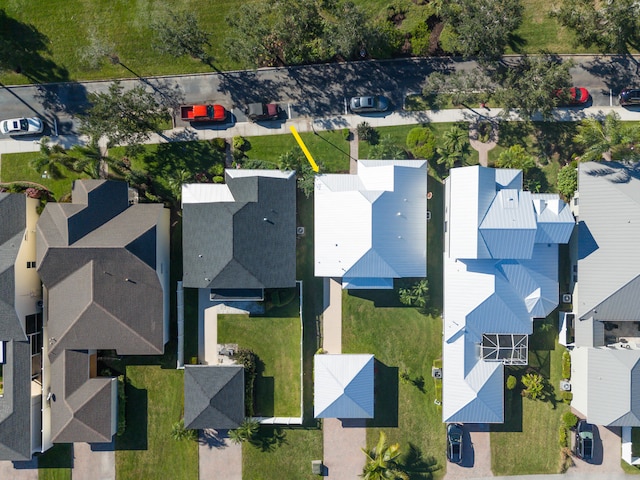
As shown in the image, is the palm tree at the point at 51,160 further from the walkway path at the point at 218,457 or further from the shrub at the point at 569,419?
the shrub at the point at 569,419

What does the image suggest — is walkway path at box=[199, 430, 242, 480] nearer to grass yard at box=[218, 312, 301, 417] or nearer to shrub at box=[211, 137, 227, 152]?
grass yard at box=[218, 312, 301, 417]

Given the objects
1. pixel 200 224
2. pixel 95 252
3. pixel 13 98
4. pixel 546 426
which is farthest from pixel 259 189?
pixel 546 426

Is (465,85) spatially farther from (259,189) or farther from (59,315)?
(59,315)

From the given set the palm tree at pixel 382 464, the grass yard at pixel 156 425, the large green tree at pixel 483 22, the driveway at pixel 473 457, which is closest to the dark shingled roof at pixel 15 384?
the grass yard at pixel 156 425

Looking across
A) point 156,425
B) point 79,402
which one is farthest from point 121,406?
point 156,425

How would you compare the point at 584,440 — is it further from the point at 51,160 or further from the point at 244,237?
the point at 51,160

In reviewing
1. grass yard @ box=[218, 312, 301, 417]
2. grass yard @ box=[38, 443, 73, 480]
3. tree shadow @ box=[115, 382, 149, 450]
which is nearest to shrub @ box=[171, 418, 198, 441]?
tree shadow @ box=[115, 382, 149, 450]
